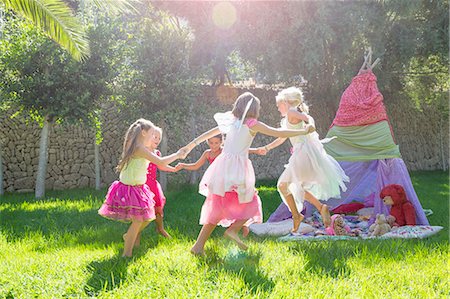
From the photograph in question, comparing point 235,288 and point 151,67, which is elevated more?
point 151,67

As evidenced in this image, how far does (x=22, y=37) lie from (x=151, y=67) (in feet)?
8.67

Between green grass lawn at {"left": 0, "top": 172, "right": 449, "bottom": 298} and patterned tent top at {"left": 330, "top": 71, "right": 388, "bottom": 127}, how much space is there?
1915mm

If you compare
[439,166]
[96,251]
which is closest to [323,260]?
[96,251]

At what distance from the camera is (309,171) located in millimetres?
5516

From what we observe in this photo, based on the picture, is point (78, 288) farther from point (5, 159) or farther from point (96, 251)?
point (5, 159)

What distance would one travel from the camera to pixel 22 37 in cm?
934

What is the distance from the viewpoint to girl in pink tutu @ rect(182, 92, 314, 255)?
14.1 ft

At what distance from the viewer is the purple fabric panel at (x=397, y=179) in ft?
20.1

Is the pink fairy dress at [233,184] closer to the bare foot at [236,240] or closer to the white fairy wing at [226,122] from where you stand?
the white fairy wing at [226,122]

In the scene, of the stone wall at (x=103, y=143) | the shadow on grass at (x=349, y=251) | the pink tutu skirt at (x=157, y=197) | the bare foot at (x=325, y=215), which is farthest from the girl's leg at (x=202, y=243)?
the stone wall at (x=103, y=143)

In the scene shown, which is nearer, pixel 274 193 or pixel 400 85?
pixel 274 193

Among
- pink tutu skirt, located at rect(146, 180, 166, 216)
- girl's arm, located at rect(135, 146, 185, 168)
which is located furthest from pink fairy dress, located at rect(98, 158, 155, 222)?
pink tutu skirt, located at rect(146, 180, 166, 216)

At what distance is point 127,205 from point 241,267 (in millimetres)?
1289

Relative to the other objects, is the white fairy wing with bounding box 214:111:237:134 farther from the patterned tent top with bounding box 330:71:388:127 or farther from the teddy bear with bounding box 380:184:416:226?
the patterned tent top with bounding box 330:71:388:127
